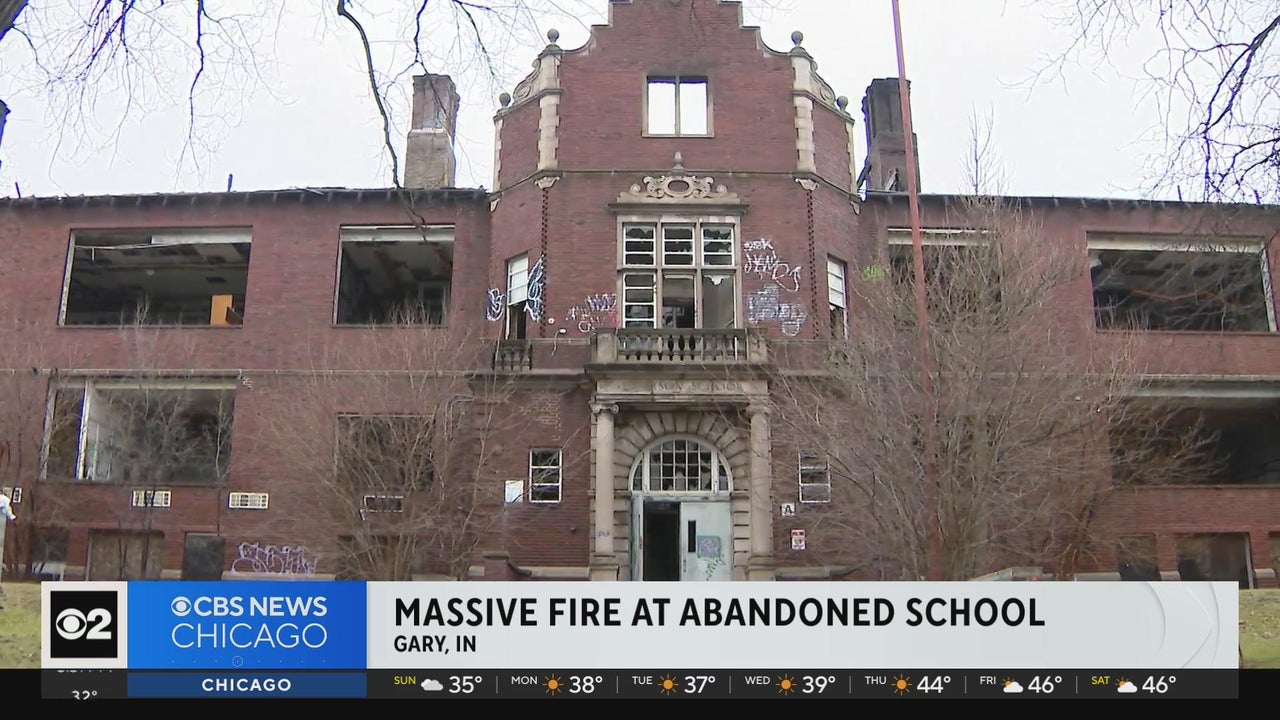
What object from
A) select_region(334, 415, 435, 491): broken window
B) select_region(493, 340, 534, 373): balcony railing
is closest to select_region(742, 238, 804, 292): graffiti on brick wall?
select_region(493, 340, 534, 373): balcony railing

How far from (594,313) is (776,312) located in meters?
4.06

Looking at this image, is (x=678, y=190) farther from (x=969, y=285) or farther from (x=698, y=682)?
(x=698, y=682)

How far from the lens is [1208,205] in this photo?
27.7 ft

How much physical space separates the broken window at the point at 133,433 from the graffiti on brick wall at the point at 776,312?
41.5ft

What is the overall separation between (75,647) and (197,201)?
67.8ft

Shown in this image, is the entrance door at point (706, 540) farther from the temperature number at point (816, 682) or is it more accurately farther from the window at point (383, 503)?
the temperature number at point (816, 682)

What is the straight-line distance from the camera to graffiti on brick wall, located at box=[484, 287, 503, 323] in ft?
79.8

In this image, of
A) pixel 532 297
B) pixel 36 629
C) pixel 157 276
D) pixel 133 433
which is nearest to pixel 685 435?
pixel 532 297

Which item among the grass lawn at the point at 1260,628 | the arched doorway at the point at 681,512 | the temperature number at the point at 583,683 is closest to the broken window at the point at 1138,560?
the grass lawn at the point at 1260,628

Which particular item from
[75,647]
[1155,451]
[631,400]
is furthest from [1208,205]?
[1155,451]

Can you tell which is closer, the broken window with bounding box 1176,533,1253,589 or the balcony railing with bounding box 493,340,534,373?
the balcony railing with bounding box 493,340,534,373

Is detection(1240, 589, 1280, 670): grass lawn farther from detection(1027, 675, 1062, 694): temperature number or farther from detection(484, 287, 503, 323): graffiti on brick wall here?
detection(484, 287, 503, 323): graffiti on brick wall

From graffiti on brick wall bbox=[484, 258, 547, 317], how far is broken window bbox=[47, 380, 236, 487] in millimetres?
6687

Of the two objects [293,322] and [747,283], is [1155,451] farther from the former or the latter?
[293,322]
